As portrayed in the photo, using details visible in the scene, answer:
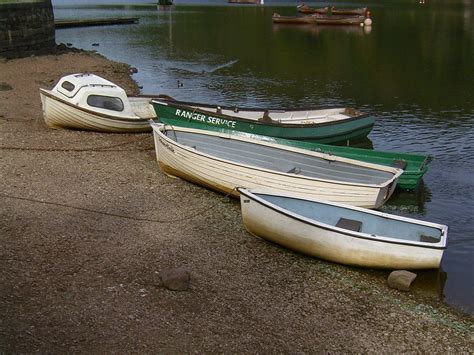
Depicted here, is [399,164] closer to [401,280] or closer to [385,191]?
[385,191]

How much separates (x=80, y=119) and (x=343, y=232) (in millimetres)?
10899

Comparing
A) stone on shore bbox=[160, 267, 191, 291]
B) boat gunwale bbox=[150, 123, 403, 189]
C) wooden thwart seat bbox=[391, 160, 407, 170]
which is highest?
boat gunwale bbox=[150, 123, 403, 189]

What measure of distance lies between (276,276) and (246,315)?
1.59 meters

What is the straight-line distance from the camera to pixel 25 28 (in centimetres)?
3522

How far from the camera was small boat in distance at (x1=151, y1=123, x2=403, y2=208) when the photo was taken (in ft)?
43.8

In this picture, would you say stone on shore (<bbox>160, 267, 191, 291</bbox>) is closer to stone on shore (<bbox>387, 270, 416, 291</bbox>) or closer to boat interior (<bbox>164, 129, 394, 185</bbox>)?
stone on shore (<bbox>387, 270, 416, 291</bbox>)

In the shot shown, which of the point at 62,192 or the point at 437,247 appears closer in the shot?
the point at 437,247

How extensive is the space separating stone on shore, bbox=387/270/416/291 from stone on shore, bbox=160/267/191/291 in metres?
3.63

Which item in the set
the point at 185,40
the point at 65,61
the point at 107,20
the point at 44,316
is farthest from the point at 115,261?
the point at 107,20

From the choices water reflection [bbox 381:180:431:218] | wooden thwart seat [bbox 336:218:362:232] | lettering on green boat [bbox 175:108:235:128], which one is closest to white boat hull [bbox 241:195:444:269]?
wooden thwart seat [bbox 336:218:362:232]

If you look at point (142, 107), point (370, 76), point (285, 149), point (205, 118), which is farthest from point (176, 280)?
point (370, 76)

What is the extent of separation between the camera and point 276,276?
1075 cm

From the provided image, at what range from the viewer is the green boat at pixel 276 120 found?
57.9ft

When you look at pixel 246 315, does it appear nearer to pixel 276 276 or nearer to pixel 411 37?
pixel 276 276
